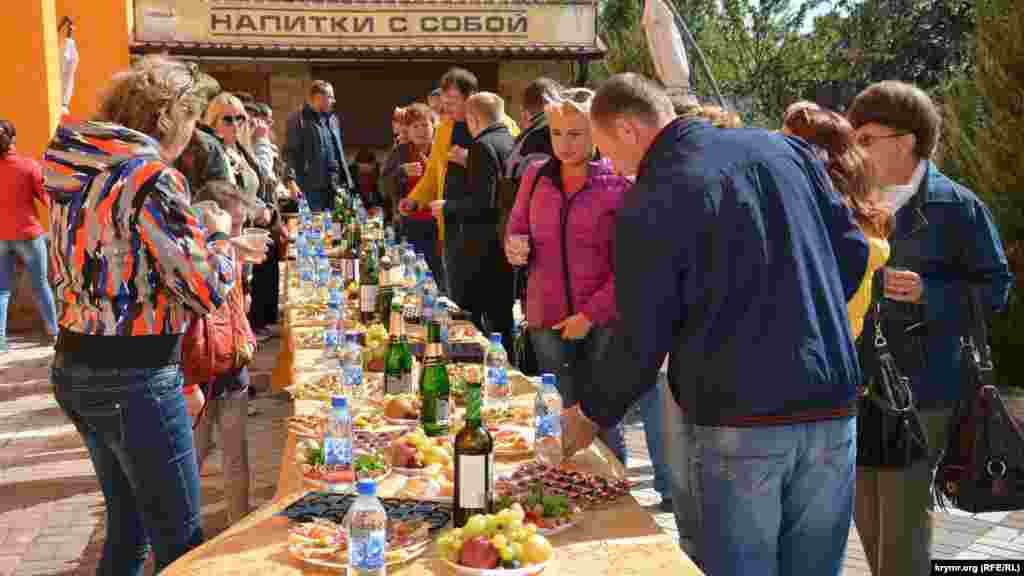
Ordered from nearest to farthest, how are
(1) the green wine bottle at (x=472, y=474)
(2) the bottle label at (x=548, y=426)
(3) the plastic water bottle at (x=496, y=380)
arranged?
(1) the green wine bottle at (x=472, y=474) → (2) the bottle label at (x=548, y=426) → (3) the plastic water bottle at (x=496, y=380)

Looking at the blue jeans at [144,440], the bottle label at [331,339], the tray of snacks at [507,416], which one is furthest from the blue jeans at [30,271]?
the tray of snacks at [507,416]

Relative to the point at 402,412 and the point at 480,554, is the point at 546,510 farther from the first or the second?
the point at 402,412

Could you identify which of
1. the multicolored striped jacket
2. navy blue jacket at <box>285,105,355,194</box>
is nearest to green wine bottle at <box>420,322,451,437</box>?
the multicolored striped jacket

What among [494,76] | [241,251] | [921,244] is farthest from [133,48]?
[921,244]

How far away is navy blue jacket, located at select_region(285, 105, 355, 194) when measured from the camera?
11.5 metres

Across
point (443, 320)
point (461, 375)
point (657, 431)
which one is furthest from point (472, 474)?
point (657, 431)

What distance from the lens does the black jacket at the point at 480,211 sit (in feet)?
23.0

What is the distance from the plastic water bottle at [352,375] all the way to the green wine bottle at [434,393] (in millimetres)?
302

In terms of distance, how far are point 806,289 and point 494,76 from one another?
1735 cm

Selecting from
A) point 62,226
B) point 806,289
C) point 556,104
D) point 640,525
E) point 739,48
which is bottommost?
point 640,525

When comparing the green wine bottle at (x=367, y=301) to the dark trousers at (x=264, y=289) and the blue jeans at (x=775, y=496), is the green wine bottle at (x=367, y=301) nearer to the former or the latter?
the blue jeans at (x=775, y=496)

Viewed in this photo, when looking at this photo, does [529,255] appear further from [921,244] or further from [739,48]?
[739,48]

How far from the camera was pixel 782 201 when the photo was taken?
2.86m

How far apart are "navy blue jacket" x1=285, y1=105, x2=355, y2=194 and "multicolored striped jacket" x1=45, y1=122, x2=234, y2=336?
8.28 m
